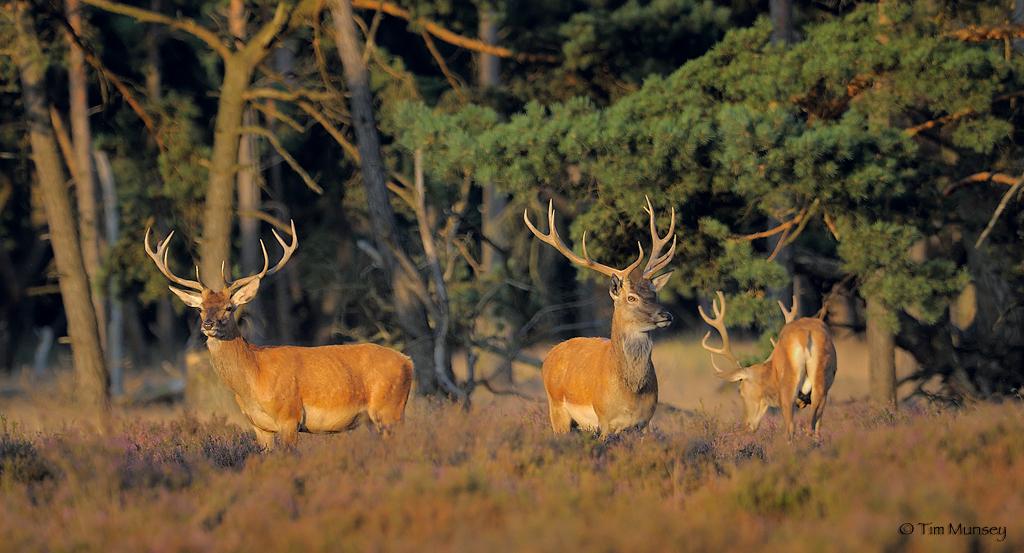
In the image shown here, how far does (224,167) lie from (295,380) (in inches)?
278

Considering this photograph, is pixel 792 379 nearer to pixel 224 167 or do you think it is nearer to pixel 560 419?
pixel 560 419

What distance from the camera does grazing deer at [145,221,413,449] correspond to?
11.2 metres

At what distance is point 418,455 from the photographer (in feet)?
28.9

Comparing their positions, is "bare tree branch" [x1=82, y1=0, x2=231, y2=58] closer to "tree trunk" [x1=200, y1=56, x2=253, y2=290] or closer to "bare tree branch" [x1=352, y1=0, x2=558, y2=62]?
"tree trunk" [x1=200, y1=56, x2=253, y2=290]

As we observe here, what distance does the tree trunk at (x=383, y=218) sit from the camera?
16.2 metres

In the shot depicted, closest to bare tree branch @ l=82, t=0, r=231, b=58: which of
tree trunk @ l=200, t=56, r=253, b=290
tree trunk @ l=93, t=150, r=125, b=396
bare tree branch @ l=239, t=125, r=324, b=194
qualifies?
tree trunk @ l=200, t=56, r=253, b=290

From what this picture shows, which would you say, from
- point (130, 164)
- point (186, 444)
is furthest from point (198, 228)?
point (186, 444)

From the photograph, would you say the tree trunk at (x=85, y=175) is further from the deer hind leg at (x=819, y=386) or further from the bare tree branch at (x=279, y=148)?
the deer hind leg at (x=819, y=386)

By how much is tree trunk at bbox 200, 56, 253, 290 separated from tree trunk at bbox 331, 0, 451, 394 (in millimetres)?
1790

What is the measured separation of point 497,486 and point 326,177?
18.3 meters

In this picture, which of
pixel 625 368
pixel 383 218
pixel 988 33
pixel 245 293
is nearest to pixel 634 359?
pixel 625 368

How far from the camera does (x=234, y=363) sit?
1123cm

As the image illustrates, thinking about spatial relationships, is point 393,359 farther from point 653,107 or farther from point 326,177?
point 326,177

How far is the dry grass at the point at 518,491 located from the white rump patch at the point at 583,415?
94 centimetres
